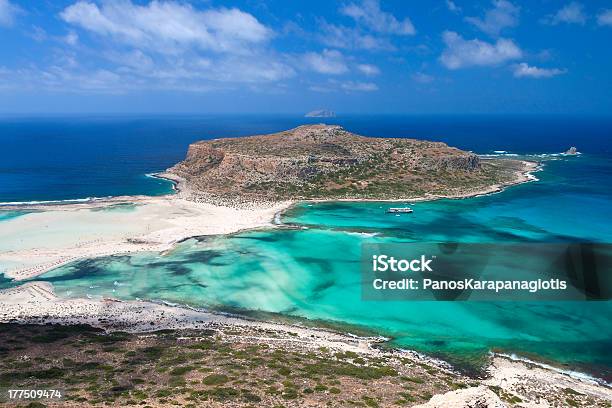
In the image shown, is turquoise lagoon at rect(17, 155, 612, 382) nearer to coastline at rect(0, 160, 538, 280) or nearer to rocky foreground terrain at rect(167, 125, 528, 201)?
coastline at rect(0, 160, 538, 280)

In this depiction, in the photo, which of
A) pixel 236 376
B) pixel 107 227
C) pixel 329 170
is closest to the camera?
pixel 236 376

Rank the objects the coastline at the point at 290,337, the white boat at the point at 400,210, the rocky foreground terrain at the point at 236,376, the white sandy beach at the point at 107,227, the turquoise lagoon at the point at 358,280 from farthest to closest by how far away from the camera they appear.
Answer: the white boat at the point at 400,210 → the white sandy beach at the point at 107,227 → the turquoise lagoon at the point at 358,280 → the coastline at the point at 290,337 → the rocky foreground terrain at the point at 236,376

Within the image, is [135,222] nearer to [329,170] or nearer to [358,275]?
[358,275]

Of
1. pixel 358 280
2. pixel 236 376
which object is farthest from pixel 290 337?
pixel 358 280

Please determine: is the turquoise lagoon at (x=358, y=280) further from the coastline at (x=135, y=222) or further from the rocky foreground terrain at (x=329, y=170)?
the rocky foreground terrain at (x=329, y=170)

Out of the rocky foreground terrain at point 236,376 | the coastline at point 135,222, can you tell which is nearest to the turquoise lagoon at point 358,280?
the coastline at point 135,222

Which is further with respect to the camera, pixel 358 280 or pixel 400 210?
pixel 400 210
